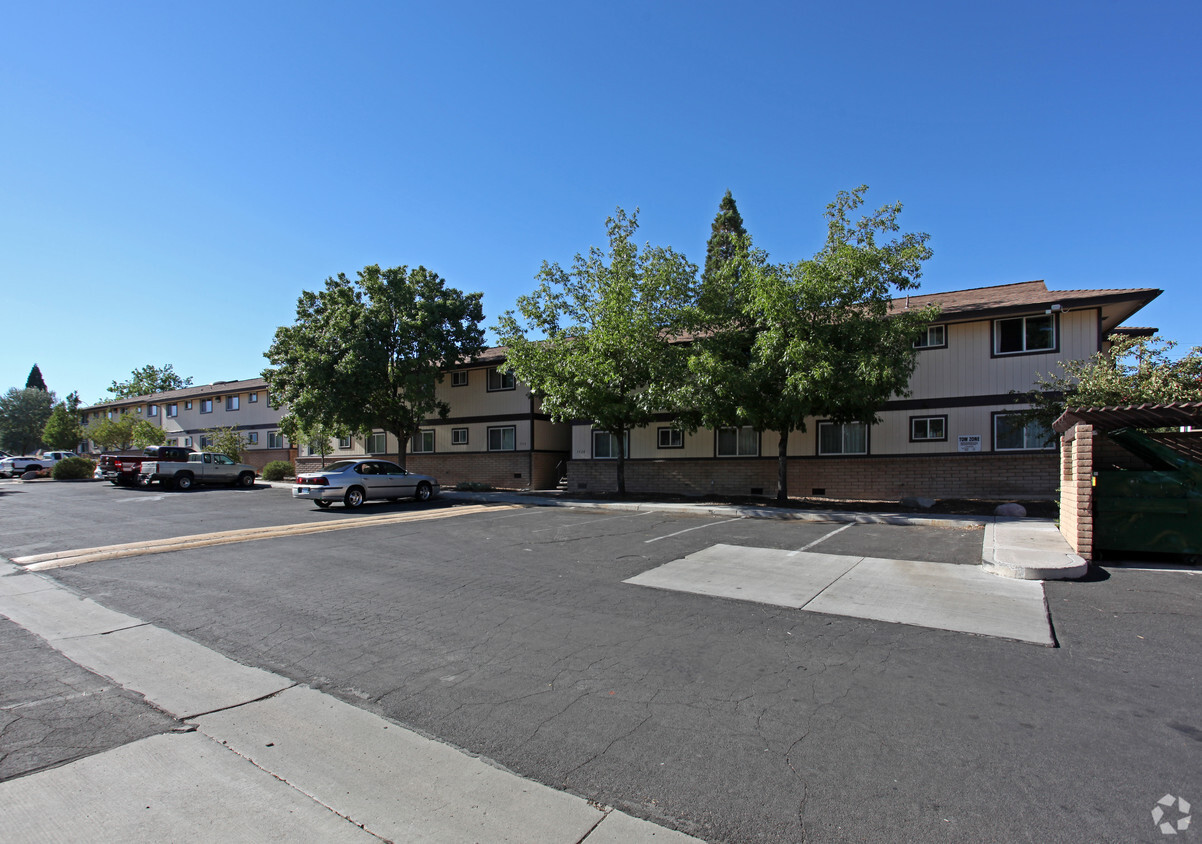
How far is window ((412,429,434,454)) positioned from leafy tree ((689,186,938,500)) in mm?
17870

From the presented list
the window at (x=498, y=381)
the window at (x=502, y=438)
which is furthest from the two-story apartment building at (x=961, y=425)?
the window at (x=498, y=381)

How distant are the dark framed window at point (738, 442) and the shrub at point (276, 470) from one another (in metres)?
25.5

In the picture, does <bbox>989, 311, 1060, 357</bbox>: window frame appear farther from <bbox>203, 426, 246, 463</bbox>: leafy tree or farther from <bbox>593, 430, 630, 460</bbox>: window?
<bbox>203, 426, 246, 463</bbox>: leafy tree

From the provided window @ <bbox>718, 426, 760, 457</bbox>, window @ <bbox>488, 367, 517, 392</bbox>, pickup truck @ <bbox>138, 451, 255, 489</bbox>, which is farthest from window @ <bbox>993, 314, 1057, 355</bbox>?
pickup truck @ <bbox>138, 451, 255, 489</bbox>

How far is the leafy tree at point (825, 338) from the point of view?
51.9 feet

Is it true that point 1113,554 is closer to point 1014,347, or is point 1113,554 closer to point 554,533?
point 554,533

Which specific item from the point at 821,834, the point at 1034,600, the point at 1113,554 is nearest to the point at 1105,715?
the point at 821,834

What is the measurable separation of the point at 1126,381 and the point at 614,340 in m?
12.9

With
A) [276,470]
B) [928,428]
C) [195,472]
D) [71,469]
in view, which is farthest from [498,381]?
[71,469]

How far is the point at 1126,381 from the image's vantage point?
14609 mm

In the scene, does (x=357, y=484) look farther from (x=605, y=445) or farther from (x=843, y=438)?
(x=843, y=438)

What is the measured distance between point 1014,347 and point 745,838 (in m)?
20.0

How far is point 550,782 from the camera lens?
3459 millimetres

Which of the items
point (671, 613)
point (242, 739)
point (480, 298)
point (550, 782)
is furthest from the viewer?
point (480, 298)
